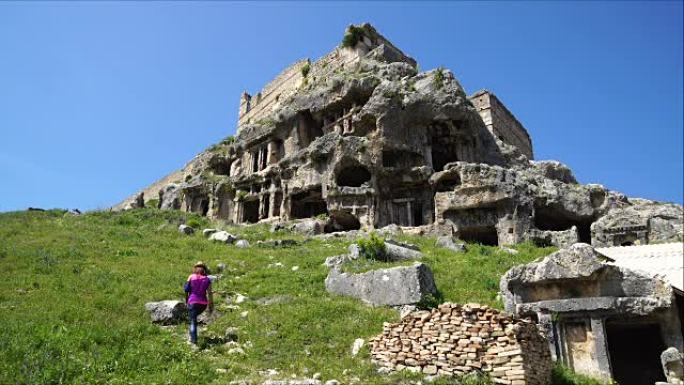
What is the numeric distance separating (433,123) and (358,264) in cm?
1984

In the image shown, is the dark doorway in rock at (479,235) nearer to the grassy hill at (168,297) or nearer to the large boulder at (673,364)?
the grassy hill at (168,297)

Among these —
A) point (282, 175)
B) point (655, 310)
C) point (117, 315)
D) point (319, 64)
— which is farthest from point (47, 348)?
point (319, 64)

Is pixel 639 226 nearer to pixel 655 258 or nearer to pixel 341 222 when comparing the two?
pixel 655 258

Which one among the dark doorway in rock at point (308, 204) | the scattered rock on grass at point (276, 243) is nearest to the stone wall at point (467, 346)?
the scattered rock on grass at point (276, 243)

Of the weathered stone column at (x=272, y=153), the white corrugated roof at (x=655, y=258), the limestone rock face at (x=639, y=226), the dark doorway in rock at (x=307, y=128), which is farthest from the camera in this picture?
the weathered stone column at (x=272, y=153)

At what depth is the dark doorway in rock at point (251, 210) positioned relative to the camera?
35.9 metres

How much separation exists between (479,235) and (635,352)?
54.7 feet

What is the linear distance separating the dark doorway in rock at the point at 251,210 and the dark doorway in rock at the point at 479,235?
15.9 m

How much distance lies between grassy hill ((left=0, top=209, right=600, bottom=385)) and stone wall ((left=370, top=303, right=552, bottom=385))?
18.7 inches

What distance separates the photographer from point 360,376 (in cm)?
798

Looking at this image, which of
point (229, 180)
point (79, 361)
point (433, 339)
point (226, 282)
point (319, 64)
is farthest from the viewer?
point (319, 64)

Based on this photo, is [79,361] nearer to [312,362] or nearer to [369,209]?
[312,362]

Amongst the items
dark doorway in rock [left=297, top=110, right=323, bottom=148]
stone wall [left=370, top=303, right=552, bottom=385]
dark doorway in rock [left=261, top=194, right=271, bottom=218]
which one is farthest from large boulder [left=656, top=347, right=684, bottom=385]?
dark doorway in rock [left=297, top=110, right=323, bottom=148]

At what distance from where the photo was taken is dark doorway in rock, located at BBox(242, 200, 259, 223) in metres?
35.9
